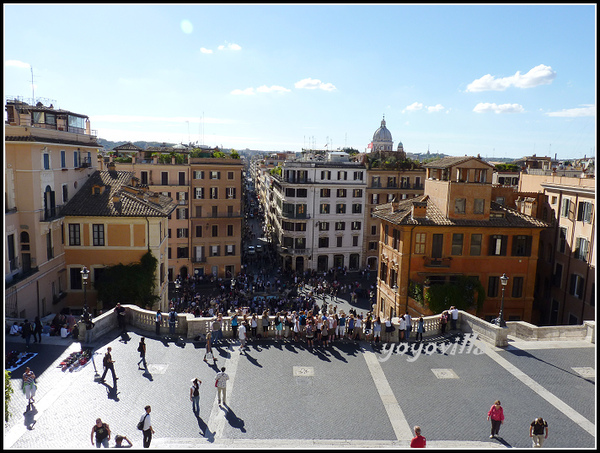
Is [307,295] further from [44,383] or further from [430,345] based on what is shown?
[44,383]

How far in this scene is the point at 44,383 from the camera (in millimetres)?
18875

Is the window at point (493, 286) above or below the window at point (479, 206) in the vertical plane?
below

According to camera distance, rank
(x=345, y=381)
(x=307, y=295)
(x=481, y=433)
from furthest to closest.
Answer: (x=307, y=295), (x=345, y=381), (x=481, y=433)

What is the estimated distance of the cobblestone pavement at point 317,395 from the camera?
51.8 feet

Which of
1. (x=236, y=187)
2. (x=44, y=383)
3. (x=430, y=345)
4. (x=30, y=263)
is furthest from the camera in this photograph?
(x=236, y=187)

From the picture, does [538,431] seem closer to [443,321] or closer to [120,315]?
[443,321]

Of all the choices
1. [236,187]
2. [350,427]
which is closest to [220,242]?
[236,187]

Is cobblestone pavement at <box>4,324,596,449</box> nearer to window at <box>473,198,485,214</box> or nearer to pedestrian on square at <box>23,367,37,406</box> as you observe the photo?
pedestrian on square at <box>23,367,37,406</box>

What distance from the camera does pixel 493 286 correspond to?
119 feet

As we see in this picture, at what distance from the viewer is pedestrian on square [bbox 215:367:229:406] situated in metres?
17.5

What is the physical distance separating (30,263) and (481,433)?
2763 cm

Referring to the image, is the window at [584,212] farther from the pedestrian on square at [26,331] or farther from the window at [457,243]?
the pedestrian on square at [26,331]
